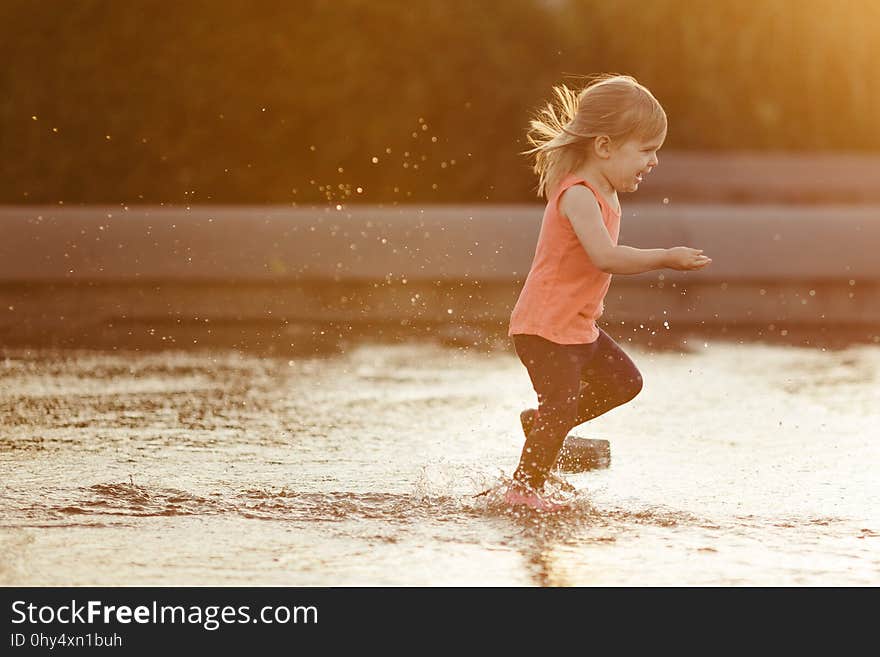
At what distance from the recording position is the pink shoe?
4652 millimetres

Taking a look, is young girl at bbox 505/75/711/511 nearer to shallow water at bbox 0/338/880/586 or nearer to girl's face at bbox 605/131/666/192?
girl's face at bbox 605/131/666/192

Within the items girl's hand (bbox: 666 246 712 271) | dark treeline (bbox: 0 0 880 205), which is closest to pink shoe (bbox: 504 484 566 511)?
girl's hand (bbox: 666 246 712 271)

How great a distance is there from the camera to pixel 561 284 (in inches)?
187

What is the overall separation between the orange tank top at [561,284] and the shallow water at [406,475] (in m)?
0.52

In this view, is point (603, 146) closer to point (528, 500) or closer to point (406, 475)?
point (528, 500)

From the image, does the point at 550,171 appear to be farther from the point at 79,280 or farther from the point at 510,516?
the point at 79,280

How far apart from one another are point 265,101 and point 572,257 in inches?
298

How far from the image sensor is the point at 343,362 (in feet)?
25.8

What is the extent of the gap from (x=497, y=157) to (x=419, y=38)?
112 centimetres

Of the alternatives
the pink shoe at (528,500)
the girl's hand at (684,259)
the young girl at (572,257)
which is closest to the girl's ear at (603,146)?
the young girl at (572,257)

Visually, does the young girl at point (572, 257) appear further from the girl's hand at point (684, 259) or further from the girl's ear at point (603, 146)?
the girl's hand at point (684, 259)

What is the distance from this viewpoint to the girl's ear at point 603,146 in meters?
4.78
